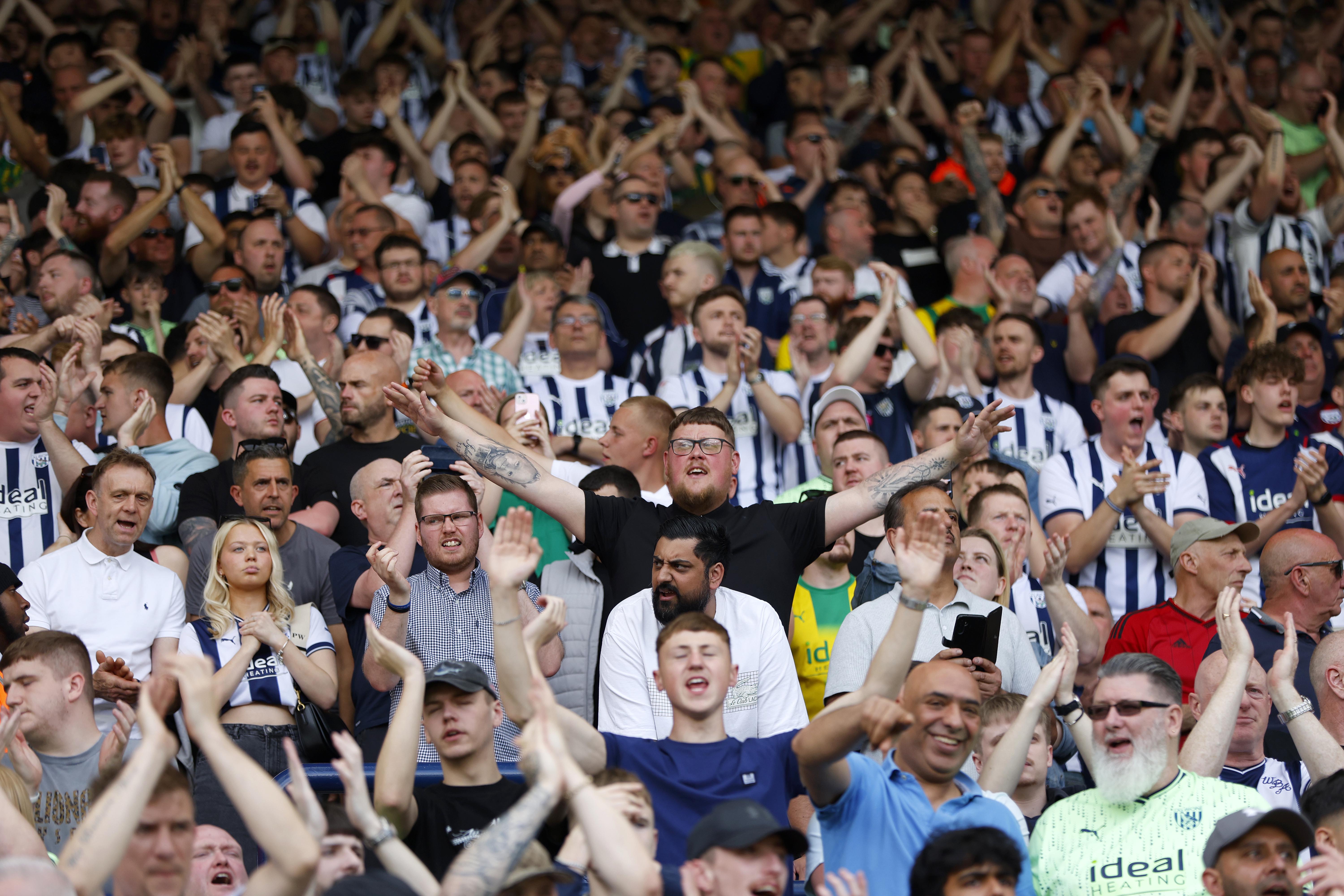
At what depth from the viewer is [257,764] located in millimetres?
5242

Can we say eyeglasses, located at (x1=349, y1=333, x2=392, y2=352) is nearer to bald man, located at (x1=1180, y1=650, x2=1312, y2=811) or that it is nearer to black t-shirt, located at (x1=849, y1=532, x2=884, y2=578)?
black t-shirt, located at (x1=849, y1=532, x2=884, y2=578)

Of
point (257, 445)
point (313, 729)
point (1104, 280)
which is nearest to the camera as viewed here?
point (313, 729)

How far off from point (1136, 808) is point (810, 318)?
4.52 m

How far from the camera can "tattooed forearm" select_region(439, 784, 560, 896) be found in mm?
4113

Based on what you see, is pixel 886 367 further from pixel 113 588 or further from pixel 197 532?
pixel 113 588

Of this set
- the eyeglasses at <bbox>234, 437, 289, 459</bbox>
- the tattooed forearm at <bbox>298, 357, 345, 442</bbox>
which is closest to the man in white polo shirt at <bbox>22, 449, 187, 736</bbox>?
the eyeglasses at <bbox>234, 437, 289, 459</bbox>

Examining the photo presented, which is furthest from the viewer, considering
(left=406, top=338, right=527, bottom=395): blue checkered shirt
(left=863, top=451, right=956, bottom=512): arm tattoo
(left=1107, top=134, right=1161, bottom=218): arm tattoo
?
(left=1107, top=134, right=1161, bottom=218): arm tattoo

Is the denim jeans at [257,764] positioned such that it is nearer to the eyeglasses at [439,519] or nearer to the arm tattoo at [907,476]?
the eyeglasses at [439,519]

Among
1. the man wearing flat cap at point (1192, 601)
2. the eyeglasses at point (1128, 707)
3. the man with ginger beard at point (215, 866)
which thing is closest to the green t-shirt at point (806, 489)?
the man wearing flat cap at point (1192, 601)

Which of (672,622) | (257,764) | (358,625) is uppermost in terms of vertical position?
(358,625)

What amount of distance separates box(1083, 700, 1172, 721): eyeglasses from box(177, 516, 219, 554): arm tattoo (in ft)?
12.7

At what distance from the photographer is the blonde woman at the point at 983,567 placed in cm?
658

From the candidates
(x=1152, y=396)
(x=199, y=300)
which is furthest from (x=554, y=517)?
(x=199, y=300)

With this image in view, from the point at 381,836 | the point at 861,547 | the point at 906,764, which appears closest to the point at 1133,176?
the point at 861,547
